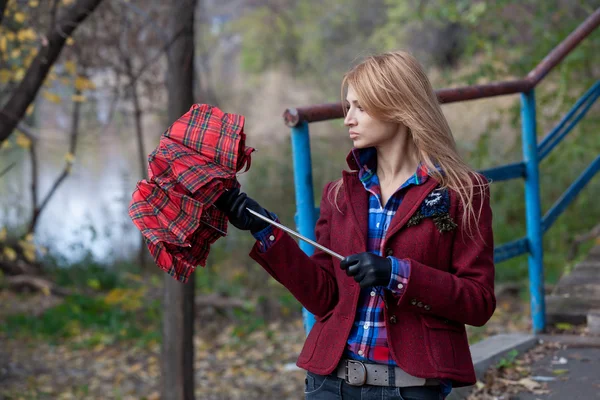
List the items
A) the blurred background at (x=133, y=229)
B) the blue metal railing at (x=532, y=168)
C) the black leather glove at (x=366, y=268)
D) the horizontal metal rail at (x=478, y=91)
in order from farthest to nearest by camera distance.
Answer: the blurred background at (x=133, y=229)
the blue metal railing at (x=532, y=168)
the horizontal metal rail at (x=478, y=91)
the black leather glove at (x=366, y=268)

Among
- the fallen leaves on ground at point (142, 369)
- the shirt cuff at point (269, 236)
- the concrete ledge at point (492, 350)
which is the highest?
the shirt cuff at point (269, 236)

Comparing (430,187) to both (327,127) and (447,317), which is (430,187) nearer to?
(447,317)

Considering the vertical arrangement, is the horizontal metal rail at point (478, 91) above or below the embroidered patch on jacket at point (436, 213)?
above

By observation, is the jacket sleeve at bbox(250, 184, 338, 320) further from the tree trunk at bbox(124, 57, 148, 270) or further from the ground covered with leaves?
the tree trunk at bbox(124, 57, 148, 270)

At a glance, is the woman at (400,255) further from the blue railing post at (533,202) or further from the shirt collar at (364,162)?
the blue railing post at (533,202)

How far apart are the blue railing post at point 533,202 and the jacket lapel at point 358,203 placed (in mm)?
1947

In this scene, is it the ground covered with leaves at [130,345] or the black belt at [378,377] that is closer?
the black belt at [378,377]

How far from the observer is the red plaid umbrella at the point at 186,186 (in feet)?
6.46

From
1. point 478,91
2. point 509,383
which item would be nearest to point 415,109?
point 478,91

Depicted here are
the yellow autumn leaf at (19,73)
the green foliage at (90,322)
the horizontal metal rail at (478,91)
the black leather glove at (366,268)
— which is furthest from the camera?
the green foliage at (90,322)

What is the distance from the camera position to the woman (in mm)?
2055

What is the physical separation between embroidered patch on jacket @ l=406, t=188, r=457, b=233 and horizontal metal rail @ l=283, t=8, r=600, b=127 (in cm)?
80

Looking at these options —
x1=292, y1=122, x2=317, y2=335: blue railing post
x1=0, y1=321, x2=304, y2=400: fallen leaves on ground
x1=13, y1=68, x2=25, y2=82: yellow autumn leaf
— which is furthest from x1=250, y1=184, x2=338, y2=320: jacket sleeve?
x1=13, y1=68, x2=25, y2=82: yellow autumn leaf

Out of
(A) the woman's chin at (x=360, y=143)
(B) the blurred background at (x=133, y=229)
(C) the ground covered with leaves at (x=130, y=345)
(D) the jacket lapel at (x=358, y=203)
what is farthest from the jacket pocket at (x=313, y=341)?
(C) the ground covered with leaves at (x=130, y=345)
